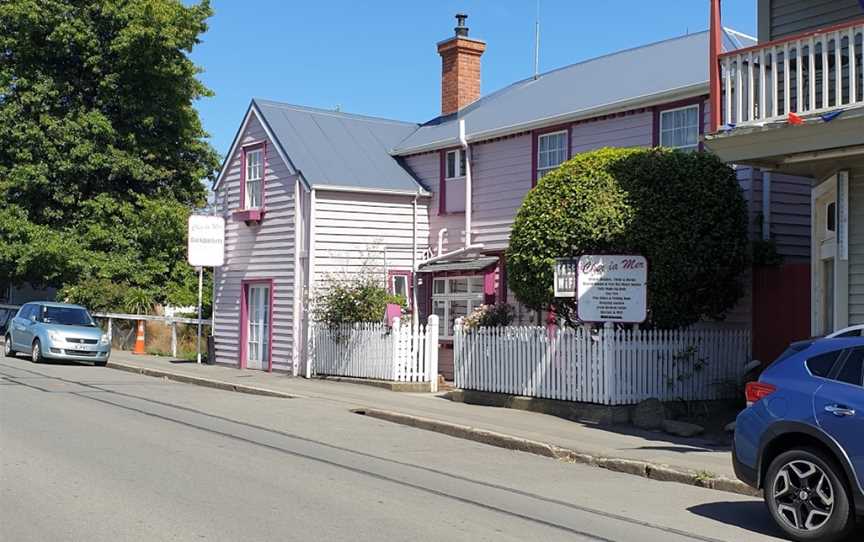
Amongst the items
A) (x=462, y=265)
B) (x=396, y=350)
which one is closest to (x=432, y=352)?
(x=396, y=350)

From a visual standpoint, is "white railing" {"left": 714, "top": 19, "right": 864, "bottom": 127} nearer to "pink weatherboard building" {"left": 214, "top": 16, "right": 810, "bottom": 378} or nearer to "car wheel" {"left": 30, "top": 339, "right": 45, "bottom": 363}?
"pink weatherboard building" {"left": 214, "top": 16, "right": 810, "bottom": 378}

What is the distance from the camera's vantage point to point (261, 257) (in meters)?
23.2

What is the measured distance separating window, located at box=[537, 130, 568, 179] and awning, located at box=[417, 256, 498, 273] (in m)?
2.06

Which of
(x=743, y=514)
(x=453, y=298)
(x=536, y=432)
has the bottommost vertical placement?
(x=743, y=514)

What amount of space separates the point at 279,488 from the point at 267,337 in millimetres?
14340

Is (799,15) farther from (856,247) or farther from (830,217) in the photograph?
(856,247)

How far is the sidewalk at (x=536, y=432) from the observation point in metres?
10.7

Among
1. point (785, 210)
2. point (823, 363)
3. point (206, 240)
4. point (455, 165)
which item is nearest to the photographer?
point (823, 363)

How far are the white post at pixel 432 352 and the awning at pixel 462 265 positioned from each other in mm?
2048

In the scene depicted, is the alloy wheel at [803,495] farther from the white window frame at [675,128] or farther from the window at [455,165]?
the window at [455,165]

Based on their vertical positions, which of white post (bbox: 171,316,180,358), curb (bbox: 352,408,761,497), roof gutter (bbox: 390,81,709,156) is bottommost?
curb (bbox: 352,408,761,497)

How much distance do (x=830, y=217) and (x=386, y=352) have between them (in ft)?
30.4

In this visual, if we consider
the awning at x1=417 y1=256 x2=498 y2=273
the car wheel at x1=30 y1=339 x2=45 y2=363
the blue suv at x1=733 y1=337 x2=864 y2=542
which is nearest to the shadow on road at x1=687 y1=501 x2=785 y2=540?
the blue suv at x1=733 y1=337 x2=864 y2=542

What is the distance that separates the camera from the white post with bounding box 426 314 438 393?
1883 cm
